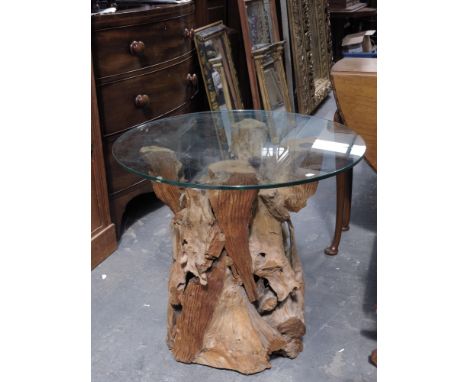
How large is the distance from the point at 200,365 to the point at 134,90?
1228 millimetres

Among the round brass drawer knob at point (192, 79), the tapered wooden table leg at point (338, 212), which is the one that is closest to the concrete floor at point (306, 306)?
the tapered wooden table leg at point (338, 212)

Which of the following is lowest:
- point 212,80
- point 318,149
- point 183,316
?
point 183,316

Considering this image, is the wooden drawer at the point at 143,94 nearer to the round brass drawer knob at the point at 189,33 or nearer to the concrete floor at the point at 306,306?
the round brass drawer knob at the point at 189,33

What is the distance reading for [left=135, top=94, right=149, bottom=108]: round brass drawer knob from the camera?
250 cm

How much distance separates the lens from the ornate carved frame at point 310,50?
406 cm


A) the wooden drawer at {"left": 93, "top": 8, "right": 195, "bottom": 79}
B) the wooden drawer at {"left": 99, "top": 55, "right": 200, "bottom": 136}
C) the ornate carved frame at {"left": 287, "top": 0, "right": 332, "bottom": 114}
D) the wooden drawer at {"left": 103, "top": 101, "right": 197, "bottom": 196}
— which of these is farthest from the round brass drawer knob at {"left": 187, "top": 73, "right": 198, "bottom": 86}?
the ornate carved frame at {"left": 287, "top": 0, "right": 332, "bottom": 114}

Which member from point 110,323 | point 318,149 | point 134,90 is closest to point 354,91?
point 318,149

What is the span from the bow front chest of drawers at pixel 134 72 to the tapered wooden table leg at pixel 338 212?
0.87 m

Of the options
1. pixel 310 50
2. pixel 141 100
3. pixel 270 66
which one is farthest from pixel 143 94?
pixel 310 50

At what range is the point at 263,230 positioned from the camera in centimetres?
178

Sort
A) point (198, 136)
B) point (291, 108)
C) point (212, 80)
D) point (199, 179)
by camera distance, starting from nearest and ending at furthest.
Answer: point (199, 179) → point (198, 136) → point (212, 80) → point (291, 108)

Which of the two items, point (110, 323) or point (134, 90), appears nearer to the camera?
point (110, 323)

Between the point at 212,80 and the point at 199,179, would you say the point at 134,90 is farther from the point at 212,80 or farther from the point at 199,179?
the point at 199,179

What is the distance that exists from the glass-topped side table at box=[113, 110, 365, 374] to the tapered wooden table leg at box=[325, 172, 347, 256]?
1.66 ft
